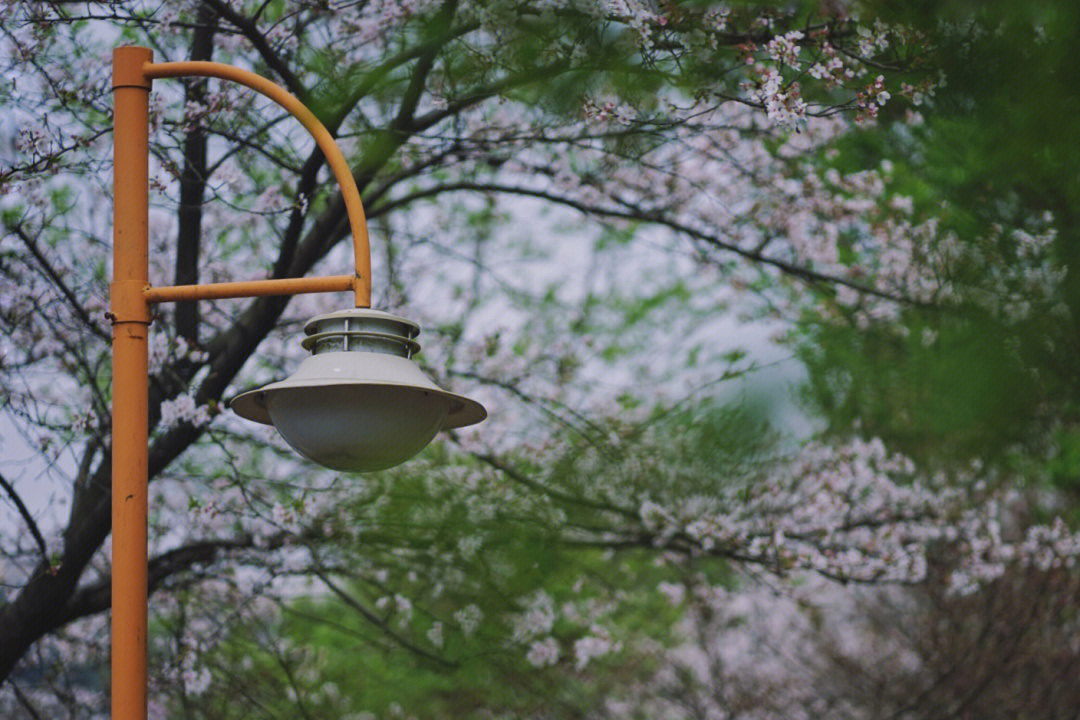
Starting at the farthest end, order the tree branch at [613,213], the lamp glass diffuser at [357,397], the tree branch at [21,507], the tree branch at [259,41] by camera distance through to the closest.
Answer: the tree branch at [613,213], the tree branch at [21,507], the tree branch at [259,41], the lamp glass diffuser at [357,397]

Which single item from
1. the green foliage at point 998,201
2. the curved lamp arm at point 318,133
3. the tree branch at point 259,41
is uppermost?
the tree branch at point 259,41

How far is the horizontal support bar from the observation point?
258 centimetres

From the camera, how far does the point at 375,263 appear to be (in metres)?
6.81

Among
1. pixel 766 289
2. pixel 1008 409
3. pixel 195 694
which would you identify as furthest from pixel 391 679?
pixel 1008 409

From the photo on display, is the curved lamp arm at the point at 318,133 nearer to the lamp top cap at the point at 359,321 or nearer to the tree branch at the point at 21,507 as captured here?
the lamp top cap at the point at 359,321

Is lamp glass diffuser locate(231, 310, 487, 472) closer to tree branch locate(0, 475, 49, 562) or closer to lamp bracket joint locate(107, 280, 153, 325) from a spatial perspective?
lamp bracket joint locate(107, 280, 153, 325)

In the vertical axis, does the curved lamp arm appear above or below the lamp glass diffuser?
above

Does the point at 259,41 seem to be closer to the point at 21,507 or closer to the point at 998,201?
the point at 21,507

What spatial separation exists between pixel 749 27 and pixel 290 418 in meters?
1.80

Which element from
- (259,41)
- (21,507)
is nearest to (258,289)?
(259,41)

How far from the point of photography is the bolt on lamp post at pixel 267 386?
2383 mm

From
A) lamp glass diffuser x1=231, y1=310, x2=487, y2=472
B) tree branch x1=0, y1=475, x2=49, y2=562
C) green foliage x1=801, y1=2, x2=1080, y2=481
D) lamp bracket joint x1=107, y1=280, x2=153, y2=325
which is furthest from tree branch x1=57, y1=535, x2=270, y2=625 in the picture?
green foliage x1=801, y1=2, x2=1080, y2=481

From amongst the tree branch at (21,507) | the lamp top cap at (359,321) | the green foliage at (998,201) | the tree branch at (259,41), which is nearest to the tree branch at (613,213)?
the tree branch at (259,41)

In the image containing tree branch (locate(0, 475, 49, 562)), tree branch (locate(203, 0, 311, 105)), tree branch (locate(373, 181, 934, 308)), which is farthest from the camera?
tree branch (locate(373, 181, 934, 308))
